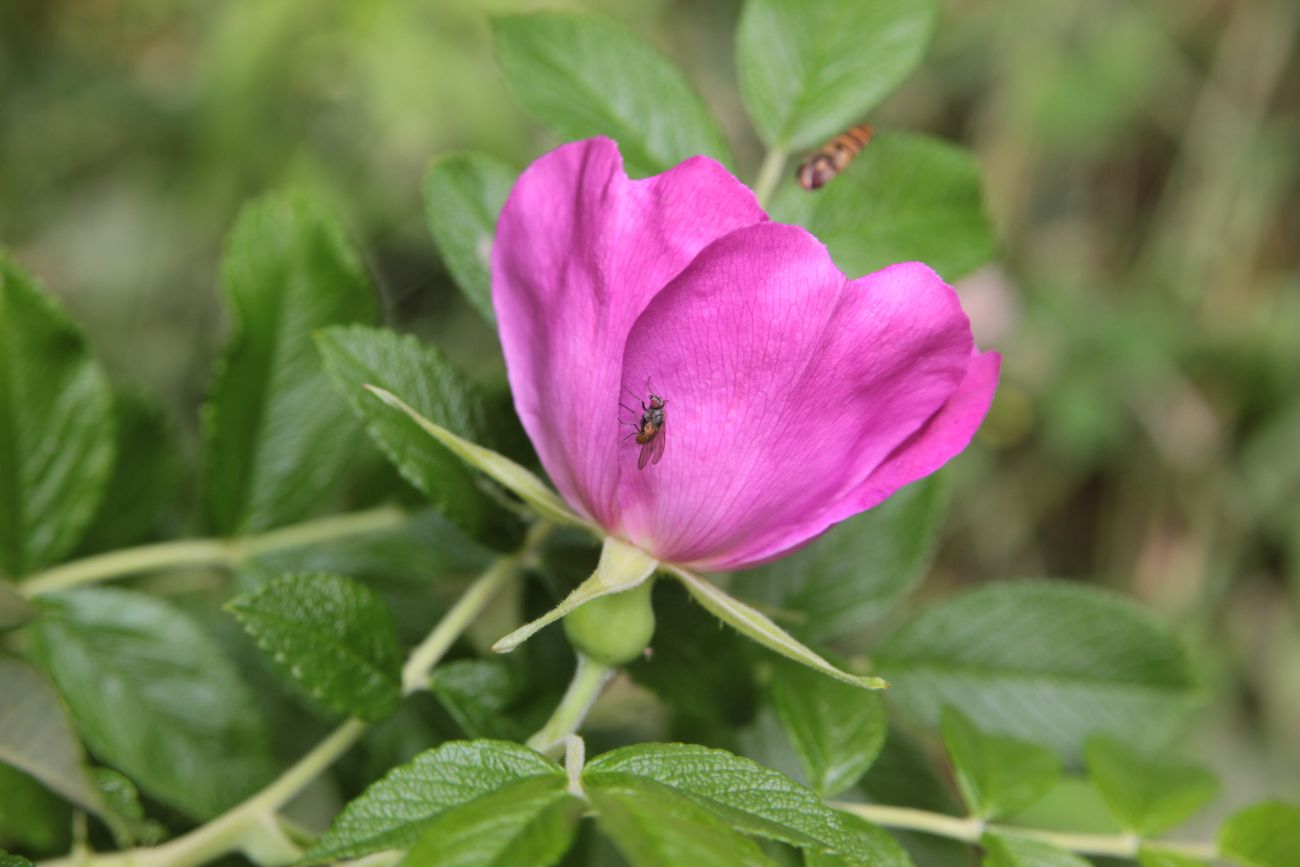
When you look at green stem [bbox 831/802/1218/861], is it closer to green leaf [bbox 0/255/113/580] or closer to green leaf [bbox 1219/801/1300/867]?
green leaf [bbox 1219/801/1300/867]

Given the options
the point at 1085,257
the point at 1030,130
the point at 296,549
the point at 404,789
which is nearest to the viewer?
the point at 404,789

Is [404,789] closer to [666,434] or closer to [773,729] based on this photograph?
[666,434]

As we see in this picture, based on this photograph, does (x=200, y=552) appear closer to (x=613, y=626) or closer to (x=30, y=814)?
(x=30, y=814)

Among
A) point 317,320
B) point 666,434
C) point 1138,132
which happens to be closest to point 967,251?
point 666,434

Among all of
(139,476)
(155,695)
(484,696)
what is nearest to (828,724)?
(484,696)

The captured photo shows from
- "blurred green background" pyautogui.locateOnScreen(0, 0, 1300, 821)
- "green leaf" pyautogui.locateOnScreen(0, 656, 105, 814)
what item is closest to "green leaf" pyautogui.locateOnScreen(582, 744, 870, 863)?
"green leaf" pyautogui.locateOnScreen(0, 656, 105, 814)

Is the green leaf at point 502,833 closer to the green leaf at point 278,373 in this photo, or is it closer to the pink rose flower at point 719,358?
the pink rose flower at point 719,358
